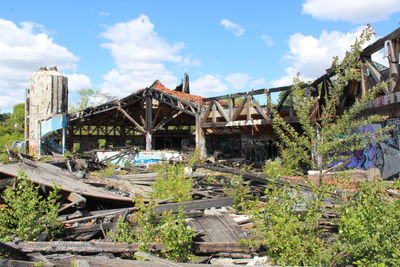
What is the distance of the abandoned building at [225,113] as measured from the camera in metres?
8.23

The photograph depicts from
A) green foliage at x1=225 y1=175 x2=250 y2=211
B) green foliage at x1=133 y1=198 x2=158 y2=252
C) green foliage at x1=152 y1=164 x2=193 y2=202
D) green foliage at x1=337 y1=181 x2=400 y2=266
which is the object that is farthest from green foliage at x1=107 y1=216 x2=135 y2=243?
green foliage at x1=337 y1=181 x2=400 y2=266

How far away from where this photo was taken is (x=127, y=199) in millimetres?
7867

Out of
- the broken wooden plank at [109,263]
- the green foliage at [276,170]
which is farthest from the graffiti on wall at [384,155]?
the broken wooden plank at [109,263]

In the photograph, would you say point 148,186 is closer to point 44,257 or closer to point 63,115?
point 44,257

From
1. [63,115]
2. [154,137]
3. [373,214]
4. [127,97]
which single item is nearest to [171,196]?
[373,214]

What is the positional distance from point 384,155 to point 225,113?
828cm

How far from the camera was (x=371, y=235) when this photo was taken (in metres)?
4.02

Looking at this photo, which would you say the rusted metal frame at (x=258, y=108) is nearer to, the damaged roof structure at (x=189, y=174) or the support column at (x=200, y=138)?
the damaged roof structure at (x=189, y=174)

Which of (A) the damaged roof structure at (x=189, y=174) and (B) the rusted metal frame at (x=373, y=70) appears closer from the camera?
(A) the damaged roof structure at (x=189, y=174)

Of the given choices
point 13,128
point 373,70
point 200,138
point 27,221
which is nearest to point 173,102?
point 200,138

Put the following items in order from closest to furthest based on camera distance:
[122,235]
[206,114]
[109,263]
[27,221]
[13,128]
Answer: [109,263] → [27,221] → [122,235] → [206,114] → [13,128]

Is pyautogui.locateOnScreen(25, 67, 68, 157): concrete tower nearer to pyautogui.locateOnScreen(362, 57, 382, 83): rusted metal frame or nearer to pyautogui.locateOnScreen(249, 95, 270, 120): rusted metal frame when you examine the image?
pyautogui.locateOnScreen(249, 95, 270, 120): rusted metal frame

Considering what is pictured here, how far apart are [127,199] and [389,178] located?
6.69 meters

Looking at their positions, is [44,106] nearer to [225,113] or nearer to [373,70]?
[225,113]
